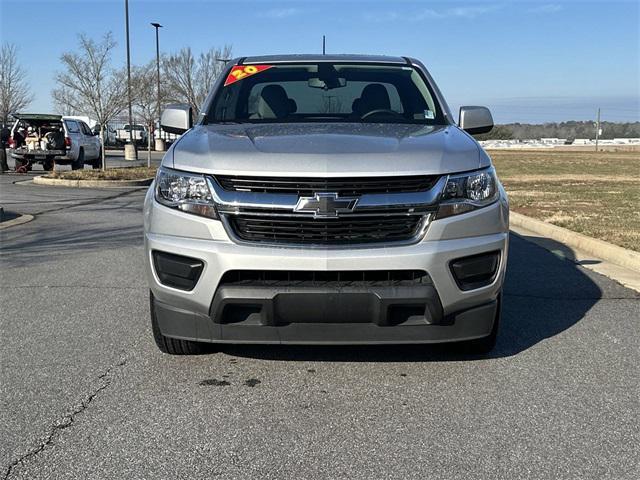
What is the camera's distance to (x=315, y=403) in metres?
3.48

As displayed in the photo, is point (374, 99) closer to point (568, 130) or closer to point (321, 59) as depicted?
point (321, 59)

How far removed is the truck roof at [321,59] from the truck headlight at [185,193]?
1.98 meters

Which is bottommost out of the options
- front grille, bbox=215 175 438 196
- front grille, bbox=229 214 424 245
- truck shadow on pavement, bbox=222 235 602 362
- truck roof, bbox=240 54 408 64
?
truck shadow on pavement, bbox=222 235 602 362

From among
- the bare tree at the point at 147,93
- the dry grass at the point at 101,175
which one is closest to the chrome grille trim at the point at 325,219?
the dry grass at the point at 101,175

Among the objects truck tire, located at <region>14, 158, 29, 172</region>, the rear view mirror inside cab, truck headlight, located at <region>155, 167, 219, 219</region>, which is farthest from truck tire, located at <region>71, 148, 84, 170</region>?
truck headlight, located at <region>155, 167, 219, 219</region>

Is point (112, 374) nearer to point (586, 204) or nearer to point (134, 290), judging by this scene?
point (134, 290)

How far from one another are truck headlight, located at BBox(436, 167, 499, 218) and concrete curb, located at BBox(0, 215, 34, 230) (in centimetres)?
752

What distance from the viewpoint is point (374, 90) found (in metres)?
5.05

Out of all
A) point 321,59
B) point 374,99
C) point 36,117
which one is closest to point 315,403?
point 374,99

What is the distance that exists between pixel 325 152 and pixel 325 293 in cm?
73

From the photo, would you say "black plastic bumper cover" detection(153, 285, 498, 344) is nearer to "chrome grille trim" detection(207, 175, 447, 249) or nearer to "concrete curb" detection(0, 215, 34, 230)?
"chrome grille trim" detection(207, 175, 447, 249)

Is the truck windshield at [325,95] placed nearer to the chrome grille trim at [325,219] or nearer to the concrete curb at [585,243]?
the chrome grille trim at [325,219]

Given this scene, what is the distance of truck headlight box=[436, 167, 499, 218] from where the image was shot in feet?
11.5

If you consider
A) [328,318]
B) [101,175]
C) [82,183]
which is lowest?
[82,183]
